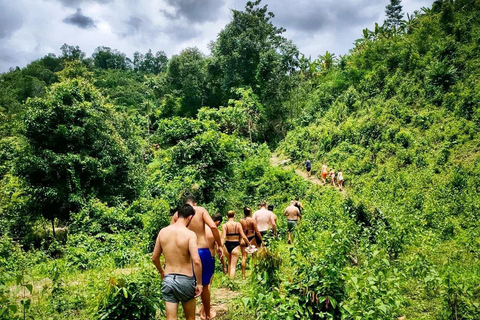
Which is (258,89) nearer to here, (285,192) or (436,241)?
(285,192)

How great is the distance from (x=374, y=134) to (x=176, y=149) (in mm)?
11126

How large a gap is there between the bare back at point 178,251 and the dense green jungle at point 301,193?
0.48 meters

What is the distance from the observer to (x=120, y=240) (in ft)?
34.4

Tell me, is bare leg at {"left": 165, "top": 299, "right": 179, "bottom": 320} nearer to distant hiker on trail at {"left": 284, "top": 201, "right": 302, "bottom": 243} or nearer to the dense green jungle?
the dense green jungle

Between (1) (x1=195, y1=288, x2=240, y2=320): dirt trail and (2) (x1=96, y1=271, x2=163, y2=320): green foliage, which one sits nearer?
(2) (x1=96, y1=271, x2=163, y2=320): green foliage

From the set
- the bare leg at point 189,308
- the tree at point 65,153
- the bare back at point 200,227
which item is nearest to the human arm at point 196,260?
the bare leg at point 189,308

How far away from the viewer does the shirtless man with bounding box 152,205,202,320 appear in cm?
357

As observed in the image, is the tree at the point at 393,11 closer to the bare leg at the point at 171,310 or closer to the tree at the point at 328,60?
the tree at the point at 328,60

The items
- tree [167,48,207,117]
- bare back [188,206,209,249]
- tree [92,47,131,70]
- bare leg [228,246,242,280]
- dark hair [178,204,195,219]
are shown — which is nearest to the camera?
dark hair [178,204,195,219]

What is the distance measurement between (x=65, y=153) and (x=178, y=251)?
1183 cm

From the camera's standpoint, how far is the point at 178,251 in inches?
144

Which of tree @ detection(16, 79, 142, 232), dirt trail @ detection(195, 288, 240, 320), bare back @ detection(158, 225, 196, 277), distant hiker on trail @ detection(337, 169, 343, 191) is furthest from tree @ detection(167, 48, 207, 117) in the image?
bare back @ detection(158, 225, 196, 277)

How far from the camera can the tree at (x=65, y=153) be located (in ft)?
41.6

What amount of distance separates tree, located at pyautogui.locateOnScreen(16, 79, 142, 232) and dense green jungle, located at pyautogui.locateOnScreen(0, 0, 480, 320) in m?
0.06
